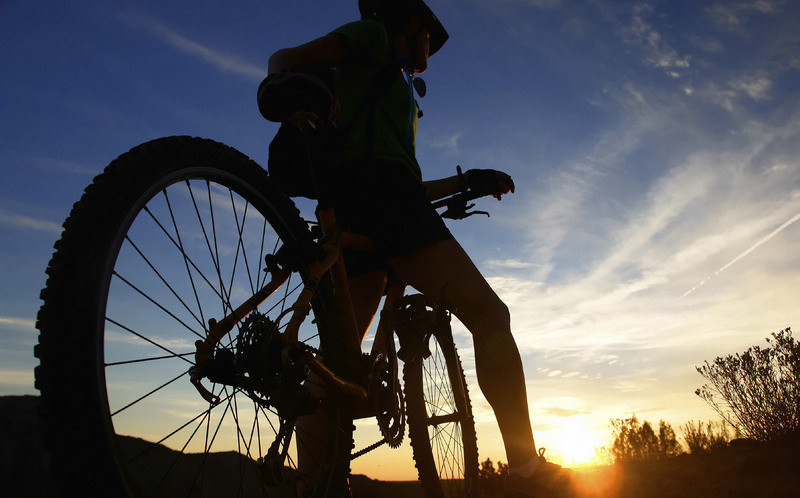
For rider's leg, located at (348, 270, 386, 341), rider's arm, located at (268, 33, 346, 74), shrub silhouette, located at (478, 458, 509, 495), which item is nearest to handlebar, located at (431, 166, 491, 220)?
rider's leg, located at (348, 270, 386, 341)

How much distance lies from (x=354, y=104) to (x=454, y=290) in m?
1.00

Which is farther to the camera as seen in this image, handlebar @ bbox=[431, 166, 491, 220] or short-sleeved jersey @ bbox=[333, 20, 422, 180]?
handlebar @ bbox=[431, 166, 491, 220]

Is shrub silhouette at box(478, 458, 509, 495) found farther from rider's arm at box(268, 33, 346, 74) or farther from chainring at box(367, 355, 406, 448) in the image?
rider's arm at box(268, 33, 346, 74)

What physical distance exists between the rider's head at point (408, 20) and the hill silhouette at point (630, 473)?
2.23 metres

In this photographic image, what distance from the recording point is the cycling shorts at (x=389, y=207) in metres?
1.99

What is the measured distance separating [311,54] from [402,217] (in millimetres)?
779

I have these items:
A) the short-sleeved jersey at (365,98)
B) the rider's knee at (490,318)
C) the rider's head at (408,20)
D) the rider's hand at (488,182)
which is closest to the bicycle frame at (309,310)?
the short-sleeved jersey at (365,98)

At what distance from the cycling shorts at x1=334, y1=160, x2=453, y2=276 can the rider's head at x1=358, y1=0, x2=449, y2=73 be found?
30.8 inches

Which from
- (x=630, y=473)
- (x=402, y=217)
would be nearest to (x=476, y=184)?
(x=402, y=217)

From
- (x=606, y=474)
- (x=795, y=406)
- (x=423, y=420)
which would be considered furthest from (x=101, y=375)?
(x=795, y=406)

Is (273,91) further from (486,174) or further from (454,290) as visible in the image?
(486,174)

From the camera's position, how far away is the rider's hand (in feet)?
9.20

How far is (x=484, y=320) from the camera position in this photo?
2039 mm

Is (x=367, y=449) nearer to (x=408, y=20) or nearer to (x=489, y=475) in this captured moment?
(x=408, y=20)
